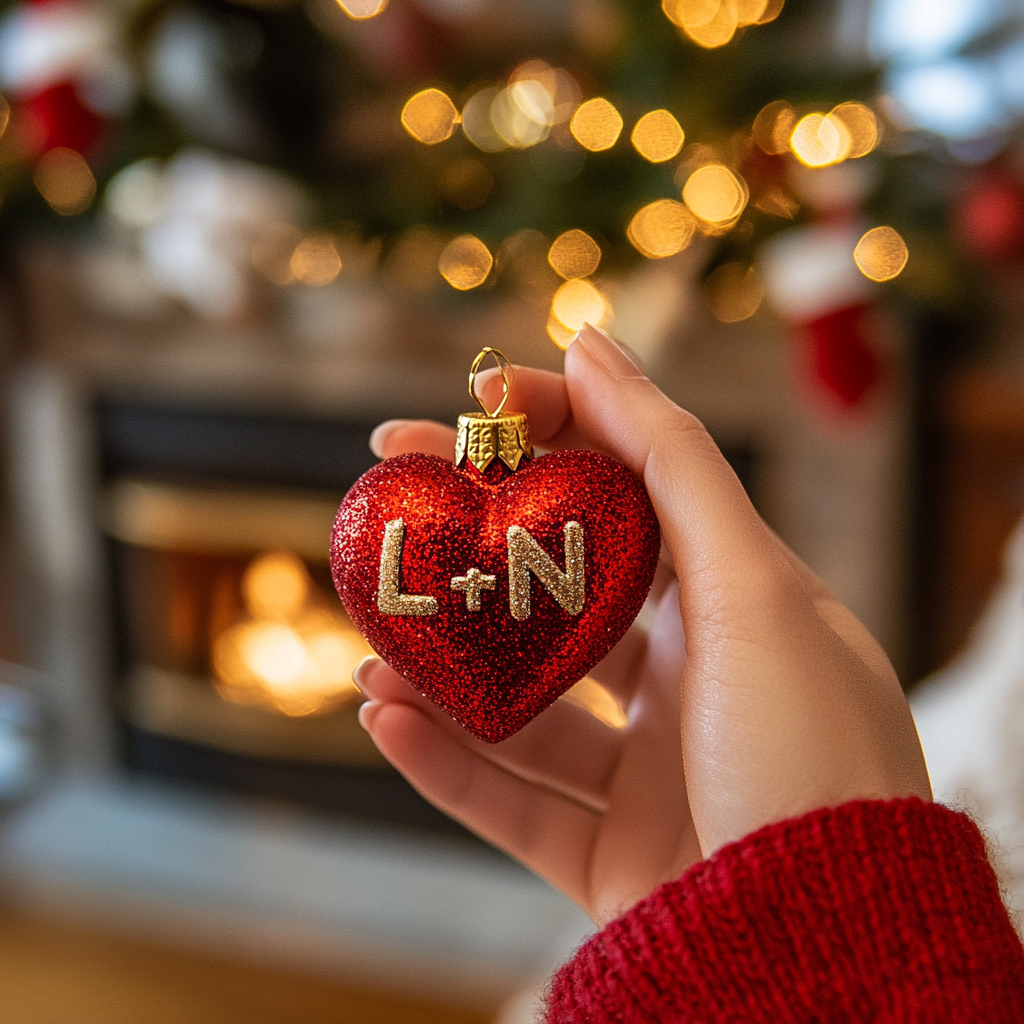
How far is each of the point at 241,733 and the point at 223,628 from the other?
22 centimetres

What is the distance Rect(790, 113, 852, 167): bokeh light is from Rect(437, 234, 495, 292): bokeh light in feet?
1.60

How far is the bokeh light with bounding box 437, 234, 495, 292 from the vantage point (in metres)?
1.56

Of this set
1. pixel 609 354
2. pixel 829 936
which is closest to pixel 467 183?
pixel 609 354

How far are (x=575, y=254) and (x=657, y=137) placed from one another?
205mm

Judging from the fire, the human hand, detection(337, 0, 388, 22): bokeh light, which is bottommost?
the human hand

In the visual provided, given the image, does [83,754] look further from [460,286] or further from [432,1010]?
[460,286]

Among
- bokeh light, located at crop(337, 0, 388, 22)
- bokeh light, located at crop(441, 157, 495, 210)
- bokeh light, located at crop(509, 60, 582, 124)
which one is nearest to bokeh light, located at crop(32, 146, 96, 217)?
bokeh light, located at crop(337, 0, 388, 22)

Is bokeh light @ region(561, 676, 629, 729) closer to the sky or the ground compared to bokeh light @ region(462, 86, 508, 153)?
closer to the ground

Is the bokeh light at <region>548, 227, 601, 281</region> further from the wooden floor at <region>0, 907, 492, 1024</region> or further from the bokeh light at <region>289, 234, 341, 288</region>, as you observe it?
the wooden floor at <region>0, 907, 492, 1024</region>

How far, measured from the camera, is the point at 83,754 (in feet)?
7.13

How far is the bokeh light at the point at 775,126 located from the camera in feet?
4.66

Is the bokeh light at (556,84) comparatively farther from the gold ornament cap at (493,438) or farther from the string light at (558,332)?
the gold ornament cap at (493,438)

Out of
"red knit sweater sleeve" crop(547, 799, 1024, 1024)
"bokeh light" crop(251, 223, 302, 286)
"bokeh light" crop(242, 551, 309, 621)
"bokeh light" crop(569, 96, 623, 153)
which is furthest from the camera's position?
"bokeh light" crop(242, 551, 309, 621)

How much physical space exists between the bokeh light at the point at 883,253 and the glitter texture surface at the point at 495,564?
949 mm
